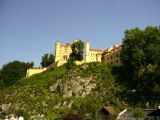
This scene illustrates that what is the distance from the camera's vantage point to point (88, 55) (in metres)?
118

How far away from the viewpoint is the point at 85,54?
117125 mm

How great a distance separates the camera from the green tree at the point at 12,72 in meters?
132

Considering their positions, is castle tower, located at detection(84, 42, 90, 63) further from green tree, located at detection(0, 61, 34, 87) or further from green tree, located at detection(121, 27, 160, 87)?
green tree, located at detection(0, 61, 34, 87)

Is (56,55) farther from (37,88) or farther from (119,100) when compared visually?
(119,100)

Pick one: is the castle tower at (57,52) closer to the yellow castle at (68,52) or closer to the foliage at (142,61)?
the yellow castle at (68,52)

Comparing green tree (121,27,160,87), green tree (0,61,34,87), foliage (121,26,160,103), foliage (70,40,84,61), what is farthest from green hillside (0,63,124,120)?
green tree (0,61,34,87)

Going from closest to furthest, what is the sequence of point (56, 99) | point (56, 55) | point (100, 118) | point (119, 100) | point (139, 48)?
point (100, 118)
point (119, 100)
point (56, 99)
point (139, 48)
point (56, 55)

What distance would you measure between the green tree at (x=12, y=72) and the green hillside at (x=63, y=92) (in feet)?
81.0

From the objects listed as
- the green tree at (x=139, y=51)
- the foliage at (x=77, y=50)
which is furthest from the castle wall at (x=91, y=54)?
the green tree at (x=139, y=51)

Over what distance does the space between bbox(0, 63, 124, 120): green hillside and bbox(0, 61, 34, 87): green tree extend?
24691 millimetres

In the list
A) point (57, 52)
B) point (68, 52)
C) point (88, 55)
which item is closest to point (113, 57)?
point (88, 55)

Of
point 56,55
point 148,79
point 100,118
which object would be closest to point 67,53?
point 56,55

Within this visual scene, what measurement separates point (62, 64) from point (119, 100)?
33483 mm

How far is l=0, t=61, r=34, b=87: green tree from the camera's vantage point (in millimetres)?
132250
